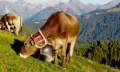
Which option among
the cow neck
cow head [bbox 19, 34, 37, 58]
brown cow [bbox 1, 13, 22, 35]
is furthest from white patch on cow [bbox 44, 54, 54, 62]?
brown cow [bbox 1, 13, 22, 35]

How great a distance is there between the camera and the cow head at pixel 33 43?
1856 cm

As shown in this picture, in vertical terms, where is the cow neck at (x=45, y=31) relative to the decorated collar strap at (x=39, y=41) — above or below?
above

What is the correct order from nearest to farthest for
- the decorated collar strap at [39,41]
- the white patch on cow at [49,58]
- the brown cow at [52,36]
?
the decorated collar strap at [39,41] < the brown cow at [52,36] < the white patch on cow at [49,58]

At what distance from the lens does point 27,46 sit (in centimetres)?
1898

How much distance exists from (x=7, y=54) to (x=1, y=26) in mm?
17706

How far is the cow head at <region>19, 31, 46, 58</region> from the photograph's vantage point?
60.9ft

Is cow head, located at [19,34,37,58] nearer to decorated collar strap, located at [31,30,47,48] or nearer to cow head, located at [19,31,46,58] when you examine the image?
cow head, located at [19,31,46,58]

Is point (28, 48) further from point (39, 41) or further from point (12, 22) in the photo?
point (12, 22)

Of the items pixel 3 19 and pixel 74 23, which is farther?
pixel 3 19

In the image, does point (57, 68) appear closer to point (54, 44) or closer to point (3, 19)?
point (54, 44)

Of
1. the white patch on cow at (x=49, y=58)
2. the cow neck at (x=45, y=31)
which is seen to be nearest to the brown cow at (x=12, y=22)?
the white patch on cow at (x=49, y=58)

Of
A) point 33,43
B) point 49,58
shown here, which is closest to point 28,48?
point 33,43

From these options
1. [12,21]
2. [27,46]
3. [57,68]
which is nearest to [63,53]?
[57,68]

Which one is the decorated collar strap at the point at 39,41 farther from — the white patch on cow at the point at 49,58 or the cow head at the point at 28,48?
the white patch on cow at the point at 49,58
